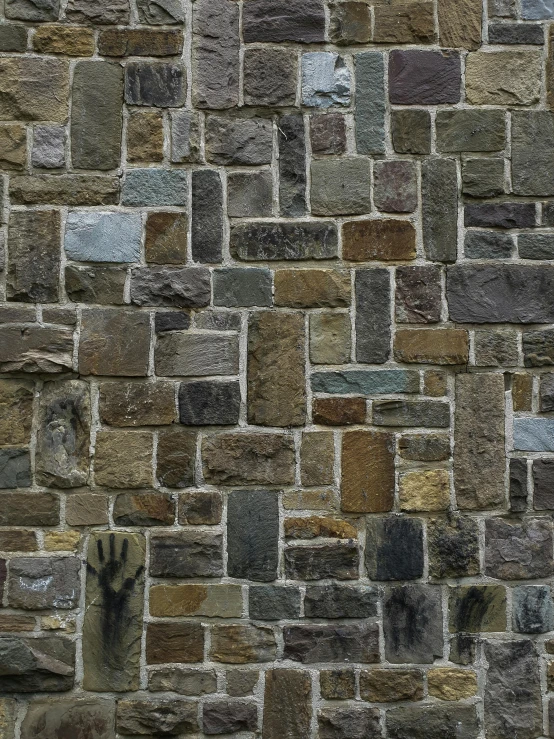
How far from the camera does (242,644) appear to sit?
3.42 metres

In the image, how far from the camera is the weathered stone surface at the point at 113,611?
3.41 metres

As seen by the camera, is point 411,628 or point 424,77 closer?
point 411,628

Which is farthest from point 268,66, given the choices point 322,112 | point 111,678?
point 111,678

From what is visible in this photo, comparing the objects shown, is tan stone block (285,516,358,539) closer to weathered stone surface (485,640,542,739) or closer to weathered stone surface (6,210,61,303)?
weathered stone surface (485,640,542,739)

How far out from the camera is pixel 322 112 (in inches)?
142

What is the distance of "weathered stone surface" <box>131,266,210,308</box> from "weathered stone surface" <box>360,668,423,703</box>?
5.22 ft

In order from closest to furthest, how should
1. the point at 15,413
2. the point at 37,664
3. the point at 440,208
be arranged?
the point at 37,664
the point at 15,413
the point at 440,208

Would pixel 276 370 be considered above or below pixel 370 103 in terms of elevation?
below

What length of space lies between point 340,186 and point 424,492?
4.15ft

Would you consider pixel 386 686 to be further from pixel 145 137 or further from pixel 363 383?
pixel 145 137

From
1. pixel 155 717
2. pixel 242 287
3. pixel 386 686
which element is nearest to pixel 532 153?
pixel 242 287

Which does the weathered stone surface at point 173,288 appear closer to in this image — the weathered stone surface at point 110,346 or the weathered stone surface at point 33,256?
the weathered stone surface at point 110,346

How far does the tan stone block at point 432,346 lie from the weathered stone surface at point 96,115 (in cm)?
135

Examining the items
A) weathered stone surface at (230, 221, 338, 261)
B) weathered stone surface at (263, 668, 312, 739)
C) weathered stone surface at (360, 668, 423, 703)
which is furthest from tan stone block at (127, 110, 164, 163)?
weathered stone surface at (360, 668, 423, 703)
